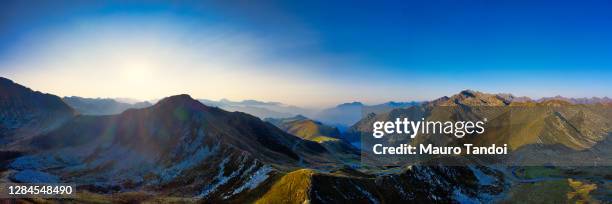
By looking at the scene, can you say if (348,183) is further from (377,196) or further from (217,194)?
(217,194)

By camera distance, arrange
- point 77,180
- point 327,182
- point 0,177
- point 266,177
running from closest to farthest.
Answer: point 327,182 < point 266,177 < point 0,177 < point 77,180

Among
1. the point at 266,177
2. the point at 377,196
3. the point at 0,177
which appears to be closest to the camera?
the point at 377,196

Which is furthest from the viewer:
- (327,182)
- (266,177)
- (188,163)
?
(188,163)

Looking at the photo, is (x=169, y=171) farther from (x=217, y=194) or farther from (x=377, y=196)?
(x=377, y=196)

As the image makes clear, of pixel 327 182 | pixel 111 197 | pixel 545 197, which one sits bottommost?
pixel 545 197

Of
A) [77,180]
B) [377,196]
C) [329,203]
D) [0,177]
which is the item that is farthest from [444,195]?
[0,177]

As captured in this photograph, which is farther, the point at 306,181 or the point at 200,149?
the point at 200,149

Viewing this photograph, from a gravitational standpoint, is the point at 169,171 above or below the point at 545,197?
above

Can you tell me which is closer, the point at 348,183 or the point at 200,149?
the point at 348,183

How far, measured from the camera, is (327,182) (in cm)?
12250

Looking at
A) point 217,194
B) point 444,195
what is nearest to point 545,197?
point 444,195

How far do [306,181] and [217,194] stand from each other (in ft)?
141

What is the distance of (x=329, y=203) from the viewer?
4493 inches

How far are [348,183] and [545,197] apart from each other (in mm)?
119894
